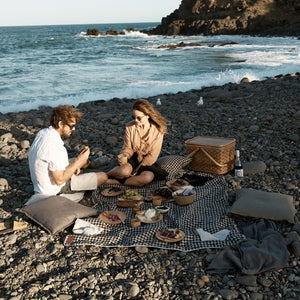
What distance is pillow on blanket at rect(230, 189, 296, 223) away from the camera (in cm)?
390

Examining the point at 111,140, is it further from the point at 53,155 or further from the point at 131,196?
the point at 53,155

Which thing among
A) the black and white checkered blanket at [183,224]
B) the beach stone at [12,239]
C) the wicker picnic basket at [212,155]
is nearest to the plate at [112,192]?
the black and white checkered blanket at [183,224]

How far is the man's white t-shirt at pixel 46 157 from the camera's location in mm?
4090

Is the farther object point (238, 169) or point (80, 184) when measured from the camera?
point (238, 169)

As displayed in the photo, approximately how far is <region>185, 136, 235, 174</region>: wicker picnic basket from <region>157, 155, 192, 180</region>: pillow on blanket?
0.14 m

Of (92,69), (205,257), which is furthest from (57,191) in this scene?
(92,69)

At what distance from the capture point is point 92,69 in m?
19.3

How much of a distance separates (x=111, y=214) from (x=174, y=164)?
58.6 inches

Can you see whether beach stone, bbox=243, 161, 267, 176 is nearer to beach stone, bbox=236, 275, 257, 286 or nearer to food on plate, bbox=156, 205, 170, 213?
food on plate, bbox=156, 205, 170, 213

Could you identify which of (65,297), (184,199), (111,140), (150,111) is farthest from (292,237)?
(111,140)

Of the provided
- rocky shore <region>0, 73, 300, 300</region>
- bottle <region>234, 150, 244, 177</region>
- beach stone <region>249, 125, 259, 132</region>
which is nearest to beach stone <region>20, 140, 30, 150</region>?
rocky shore <region>0, 73, 300, 300</region>

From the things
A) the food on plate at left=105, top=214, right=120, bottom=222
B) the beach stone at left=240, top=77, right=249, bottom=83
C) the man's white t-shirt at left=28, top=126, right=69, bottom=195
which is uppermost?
the man's white t-shirt at left=28, top=126, right=69, bottom=195

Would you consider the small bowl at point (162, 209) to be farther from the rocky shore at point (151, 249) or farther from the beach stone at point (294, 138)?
the beach stone at point (294, 138)

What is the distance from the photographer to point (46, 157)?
13.5ft
